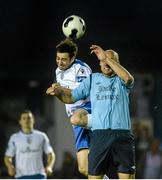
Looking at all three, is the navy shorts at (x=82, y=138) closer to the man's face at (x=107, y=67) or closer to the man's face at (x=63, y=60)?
the man's face at (x=63, y=60)

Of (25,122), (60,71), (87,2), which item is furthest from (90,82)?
(87,2)

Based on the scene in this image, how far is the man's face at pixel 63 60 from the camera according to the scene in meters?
8.08

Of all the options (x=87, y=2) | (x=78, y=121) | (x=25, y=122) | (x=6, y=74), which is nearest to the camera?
(x=78, y=121)

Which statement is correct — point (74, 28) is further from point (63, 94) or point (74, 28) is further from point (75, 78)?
point (63, 94)

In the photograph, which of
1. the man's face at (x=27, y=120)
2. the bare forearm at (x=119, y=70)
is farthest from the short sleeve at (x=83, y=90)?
the man's face at (x=27, y=120)

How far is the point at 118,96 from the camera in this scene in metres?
7.26

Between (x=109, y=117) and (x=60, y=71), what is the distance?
1269mm

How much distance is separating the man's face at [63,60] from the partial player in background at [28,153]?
10.1 feet

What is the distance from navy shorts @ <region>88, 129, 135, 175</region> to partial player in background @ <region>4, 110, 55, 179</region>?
3.98 meters

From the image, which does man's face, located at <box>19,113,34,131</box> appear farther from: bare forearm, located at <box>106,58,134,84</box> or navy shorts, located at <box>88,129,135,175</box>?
bare forearm, located at <box>106,58,134,84</box>

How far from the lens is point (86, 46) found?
1423cm

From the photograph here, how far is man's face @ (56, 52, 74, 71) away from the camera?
8.08 meters

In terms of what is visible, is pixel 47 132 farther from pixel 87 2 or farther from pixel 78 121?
pixel 78 121

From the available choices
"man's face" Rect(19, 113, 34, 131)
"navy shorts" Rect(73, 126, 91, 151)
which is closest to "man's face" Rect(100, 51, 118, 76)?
"navy shorts" Rect(73, 126, 91, 151)
